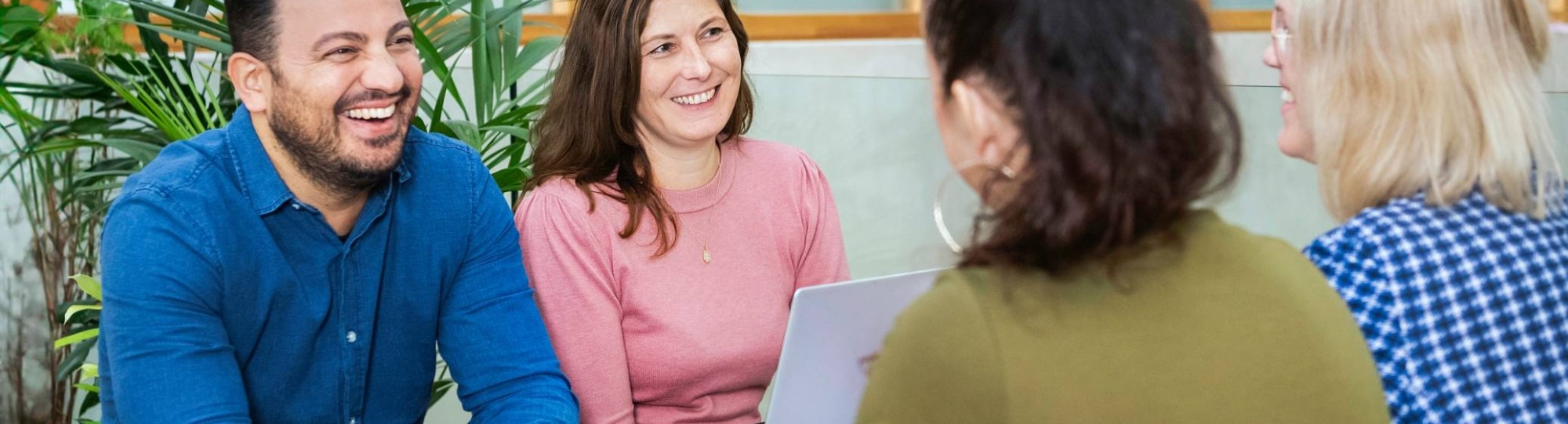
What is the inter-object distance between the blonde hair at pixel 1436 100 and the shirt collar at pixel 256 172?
1.06m

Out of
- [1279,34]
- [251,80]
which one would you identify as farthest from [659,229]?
[1279,34]

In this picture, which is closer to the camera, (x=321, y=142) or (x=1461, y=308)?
(x=1461, y=308)

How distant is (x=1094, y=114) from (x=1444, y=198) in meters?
0.46

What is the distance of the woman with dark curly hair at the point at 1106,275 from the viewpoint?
793 millimetres

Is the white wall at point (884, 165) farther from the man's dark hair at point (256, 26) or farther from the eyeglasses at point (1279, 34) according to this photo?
the man's dark hair at point (256, 26)

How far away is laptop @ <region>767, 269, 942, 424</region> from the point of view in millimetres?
1078

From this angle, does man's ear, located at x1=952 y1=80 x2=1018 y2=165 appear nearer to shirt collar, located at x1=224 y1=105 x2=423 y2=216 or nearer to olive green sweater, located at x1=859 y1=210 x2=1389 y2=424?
olive green sweater, located at x1=859 y1=210 x2=1389 y2=424

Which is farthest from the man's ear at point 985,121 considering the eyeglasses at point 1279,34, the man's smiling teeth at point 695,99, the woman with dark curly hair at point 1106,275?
the man's smiling teeth at point 695,99

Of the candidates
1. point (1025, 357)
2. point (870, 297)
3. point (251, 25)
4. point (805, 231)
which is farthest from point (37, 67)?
Result: point (1025, 357)

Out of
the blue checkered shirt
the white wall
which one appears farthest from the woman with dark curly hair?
the white wall

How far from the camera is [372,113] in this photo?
142cm

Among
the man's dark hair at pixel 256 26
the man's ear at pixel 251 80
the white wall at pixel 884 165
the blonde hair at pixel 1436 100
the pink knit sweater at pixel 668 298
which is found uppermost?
the man's dark hair at pixel 256 26

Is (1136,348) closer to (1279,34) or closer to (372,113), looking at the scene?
(1279,34)

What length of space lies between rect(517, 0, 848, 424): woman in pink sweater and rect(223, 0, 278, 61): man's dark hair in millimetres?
399
